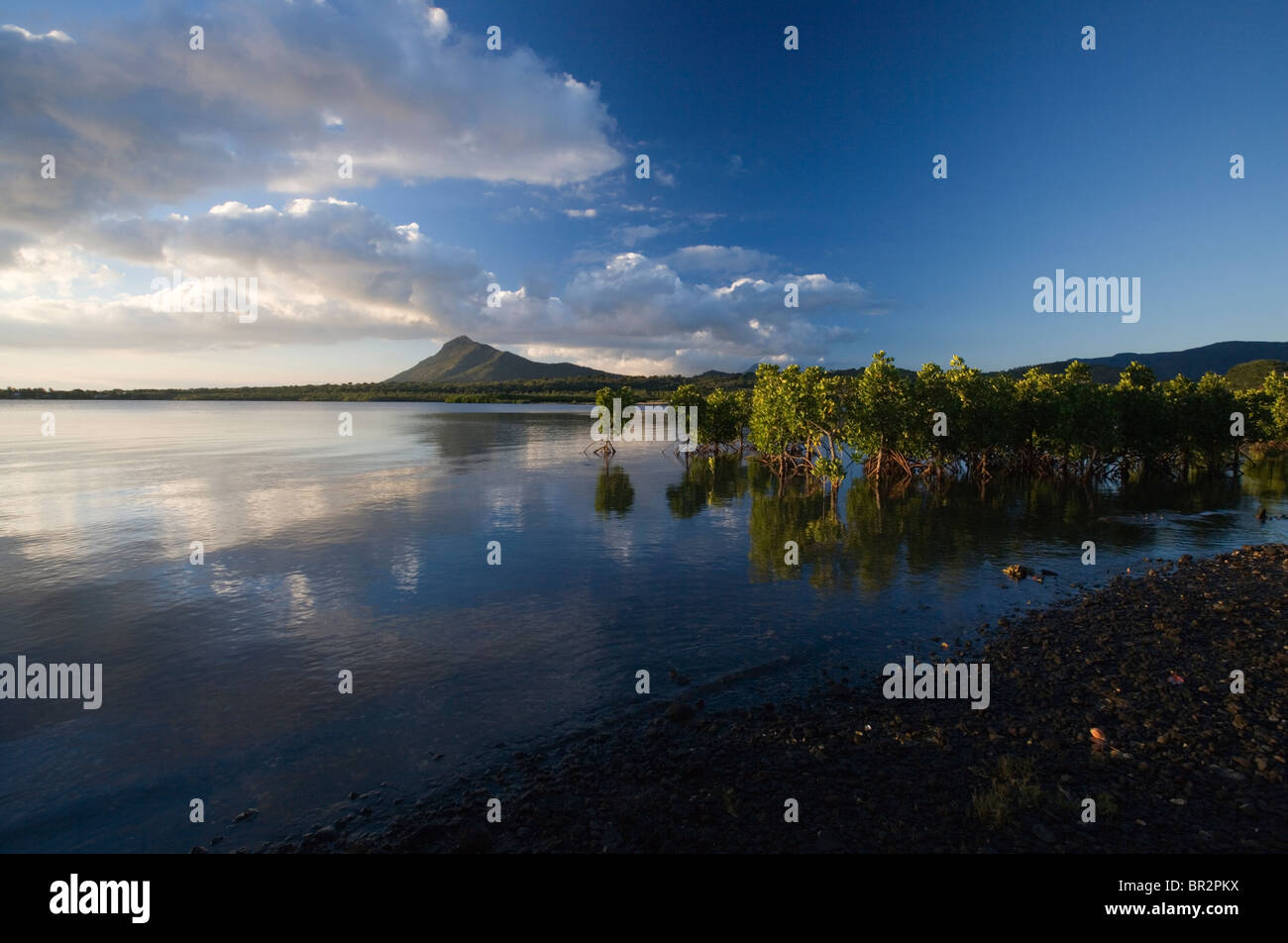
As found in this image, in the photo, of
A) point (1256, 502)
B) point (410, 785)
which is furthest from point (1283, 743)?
point (1256, 502)

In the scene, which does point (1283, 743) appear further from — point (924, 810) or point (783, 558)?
point (783, 558)

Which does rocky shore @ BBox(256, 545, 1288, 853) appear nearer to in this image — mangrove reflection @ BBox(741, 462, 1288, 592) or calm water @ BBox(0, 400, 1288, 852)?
calm water @ BBox(0, 400, 1288, 852)

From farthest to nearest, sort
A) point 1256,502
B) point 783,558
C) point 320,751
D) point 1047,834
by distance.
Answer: point 1256,502 → point 783,558 → point 320,751 → point 1047,834

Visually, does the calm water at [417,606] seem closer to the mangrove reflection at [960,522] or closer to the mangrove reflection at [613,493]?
the mangrove reflection at [960,522]

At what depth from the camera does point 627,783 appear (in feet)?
47.4

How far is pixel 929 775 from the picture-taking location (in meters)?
14.0

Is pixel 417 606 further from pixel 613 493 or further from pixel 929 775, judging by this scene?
pixel 613 493

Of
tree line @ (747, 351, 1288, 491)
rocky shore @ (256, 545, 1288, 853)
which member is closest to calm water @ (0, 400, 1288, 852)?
rocky shore @ (256, 545, 1288, 853)

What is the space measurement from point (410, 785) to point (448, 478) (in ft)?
200

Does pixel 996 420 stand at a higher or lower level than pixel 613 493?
higher

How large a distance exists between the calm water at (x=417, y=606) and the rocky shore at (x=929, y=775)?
6.09 ft

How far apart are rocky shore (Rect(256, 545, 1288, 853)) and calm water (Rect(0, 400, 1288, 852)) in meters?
1.86

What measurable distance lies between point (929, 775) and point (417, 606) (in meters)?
23.0

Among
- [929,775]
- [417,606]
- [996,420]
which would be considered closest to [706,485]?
[996,420]
